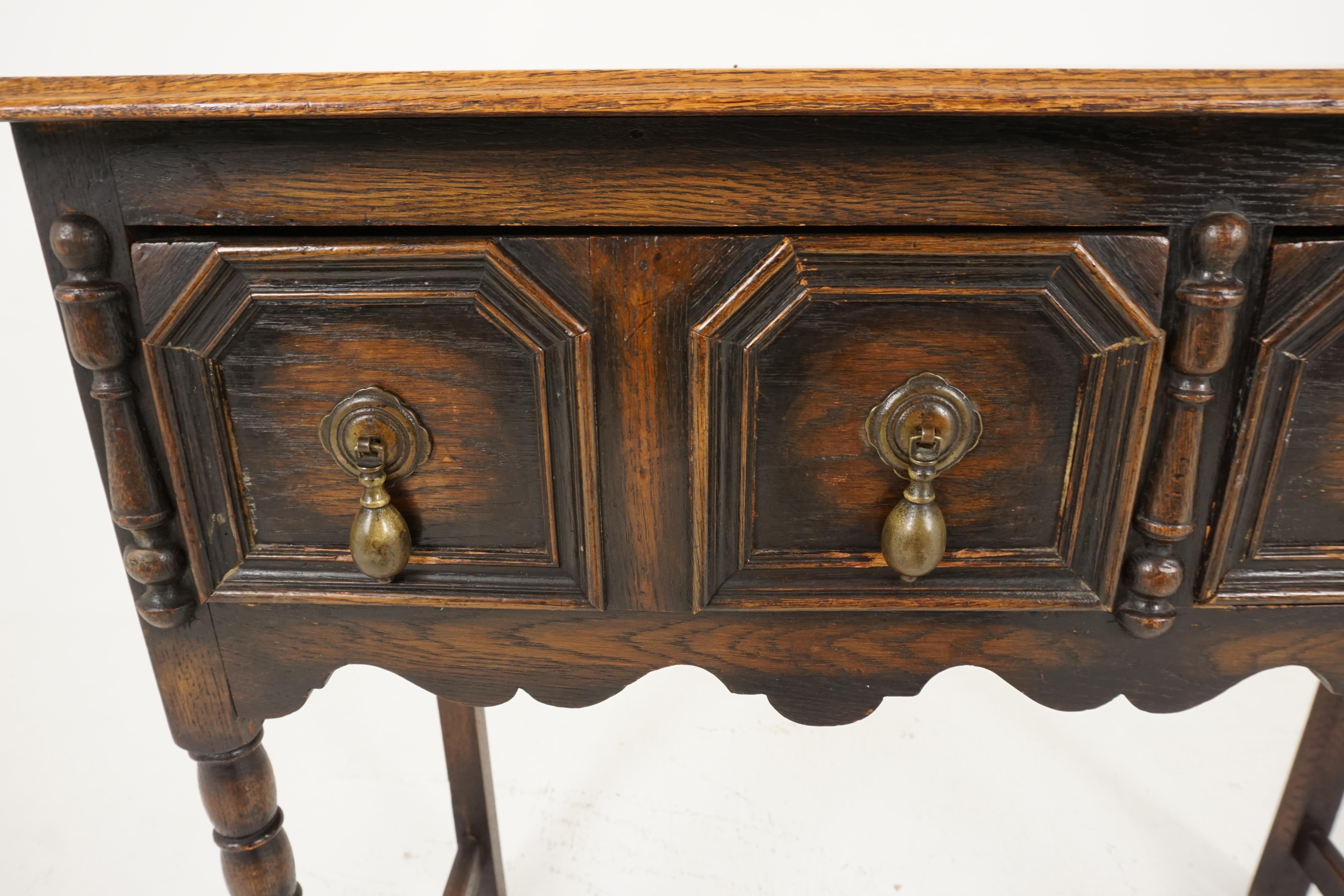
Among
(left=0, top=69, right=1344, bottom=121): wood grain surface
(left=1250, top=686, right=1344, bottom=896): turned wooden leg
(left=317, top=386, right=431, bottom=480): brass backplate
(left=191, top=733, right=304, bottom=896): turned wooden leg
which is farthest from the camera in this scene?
(left=1250, top=686, right=1344, bottom=896): turned wooden leg

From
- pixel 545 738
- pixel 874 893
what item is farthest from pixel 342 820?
pixel 874 893

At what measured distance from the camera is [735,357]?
25.4 inches

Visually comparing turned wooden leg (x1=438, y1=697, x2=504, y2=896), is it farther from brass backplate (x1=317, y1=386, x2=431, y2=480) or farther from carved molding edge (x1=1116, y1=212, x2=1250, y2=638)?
carved molding edge (x1=1116, y1=212, x2=1250, y2=638)

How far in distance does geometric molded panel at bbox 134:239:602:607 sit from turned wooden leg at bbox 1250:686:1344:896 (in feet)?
3.05

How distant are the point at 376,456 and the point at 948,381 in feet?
1.20

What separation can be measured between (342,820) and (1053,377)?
1.15 meters

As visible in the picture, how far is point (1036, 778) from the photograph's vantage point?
1.43m

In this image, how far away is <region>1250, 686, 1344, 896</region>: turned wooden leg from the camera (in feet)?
3.81

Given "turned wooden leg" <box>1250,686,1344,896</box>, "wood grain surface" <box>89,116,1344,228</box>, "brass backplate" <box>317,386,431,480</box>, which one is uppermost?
"wood grain surface" <box>89,116,1344,228</box>

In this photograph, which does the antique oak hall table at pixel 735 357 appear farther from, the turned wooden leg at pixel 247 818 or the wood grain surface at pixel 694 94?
the turned wooden leg at pixel 247 818

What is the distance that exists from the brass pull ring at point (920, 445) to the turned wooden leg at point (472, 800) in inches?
27.7

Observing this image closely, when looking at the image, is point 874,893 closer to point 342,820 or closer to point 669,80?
point 342,820

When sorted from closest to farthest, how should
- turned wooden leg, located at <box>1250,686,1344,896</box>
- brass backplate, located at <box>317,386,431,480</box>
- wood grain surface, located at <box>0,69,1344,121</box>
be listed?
1. wood grain surface, located at <box>0,69,1344,121</box>
2. brass backplate, located at <box>317,386,431,480</box>
3. turned wooden leg, located at <box>1250,686,1344,896</box>

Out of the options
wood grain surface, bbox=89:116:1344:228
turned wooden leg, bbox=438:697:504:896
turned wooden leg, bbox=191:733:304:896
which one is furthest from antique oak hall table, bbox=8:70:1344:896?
turned wooden leg, bbox=438:697:504:896
